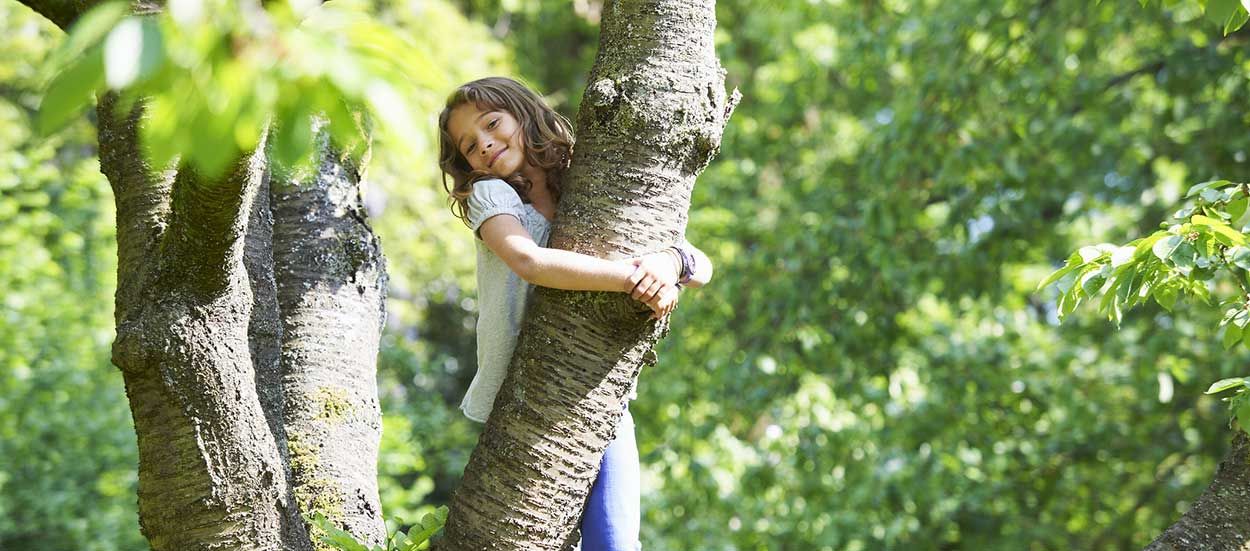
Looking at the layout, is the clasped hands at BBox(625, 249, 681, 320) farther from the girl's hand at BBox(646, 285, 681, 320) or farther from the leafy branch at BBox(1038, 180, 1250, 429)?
the leafy branch at BBox(1038, 180, 1250, 429)

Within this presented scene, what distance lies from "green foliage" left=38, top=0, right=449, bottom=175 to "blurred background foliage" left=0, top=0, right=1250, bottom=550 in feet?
15.0

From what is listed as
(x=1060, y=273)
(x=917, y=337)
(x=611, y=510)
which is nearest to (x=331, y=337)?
(x=611, y=510)

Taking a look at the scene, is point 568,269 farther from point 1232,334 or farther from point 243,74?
point 1232,334

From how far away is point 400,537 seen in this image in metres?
1.98

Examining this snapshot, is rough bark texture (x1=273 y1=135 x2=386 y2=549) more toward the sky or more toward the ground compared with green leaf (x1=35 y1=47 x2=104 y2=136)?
more toward the sky

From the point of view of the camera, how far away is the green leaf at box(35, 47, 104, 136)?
80 centimetres

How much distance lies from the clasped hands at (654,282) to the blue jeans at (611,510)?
381 mm

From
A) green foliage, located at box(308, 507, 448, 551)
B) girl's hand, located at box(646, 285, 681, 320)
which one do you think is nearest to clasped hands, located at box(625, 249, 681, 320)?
girl's hand, located at box(646, 285, 681, 320)

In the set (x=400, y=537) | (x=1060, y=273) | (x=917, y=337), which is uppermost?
(x=917, y=337)

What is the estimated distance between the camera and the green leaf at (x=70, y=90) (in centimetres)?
80

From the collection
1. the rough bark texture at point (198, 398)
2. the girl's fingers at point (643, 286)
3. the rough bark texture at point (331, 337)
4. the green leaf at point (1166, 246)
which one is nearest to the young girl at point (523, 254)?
the girl's fingers at point (643, 286)

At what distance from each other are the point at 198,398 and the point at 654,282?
0.72 m

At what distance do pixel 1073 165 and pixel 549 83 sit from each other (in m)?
10.2

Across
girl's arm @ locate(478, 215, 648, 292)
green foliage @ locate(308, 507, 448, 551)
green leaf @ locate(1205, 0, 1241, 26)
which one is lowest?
green foliage @ locate(308, 507, 448, 551)
